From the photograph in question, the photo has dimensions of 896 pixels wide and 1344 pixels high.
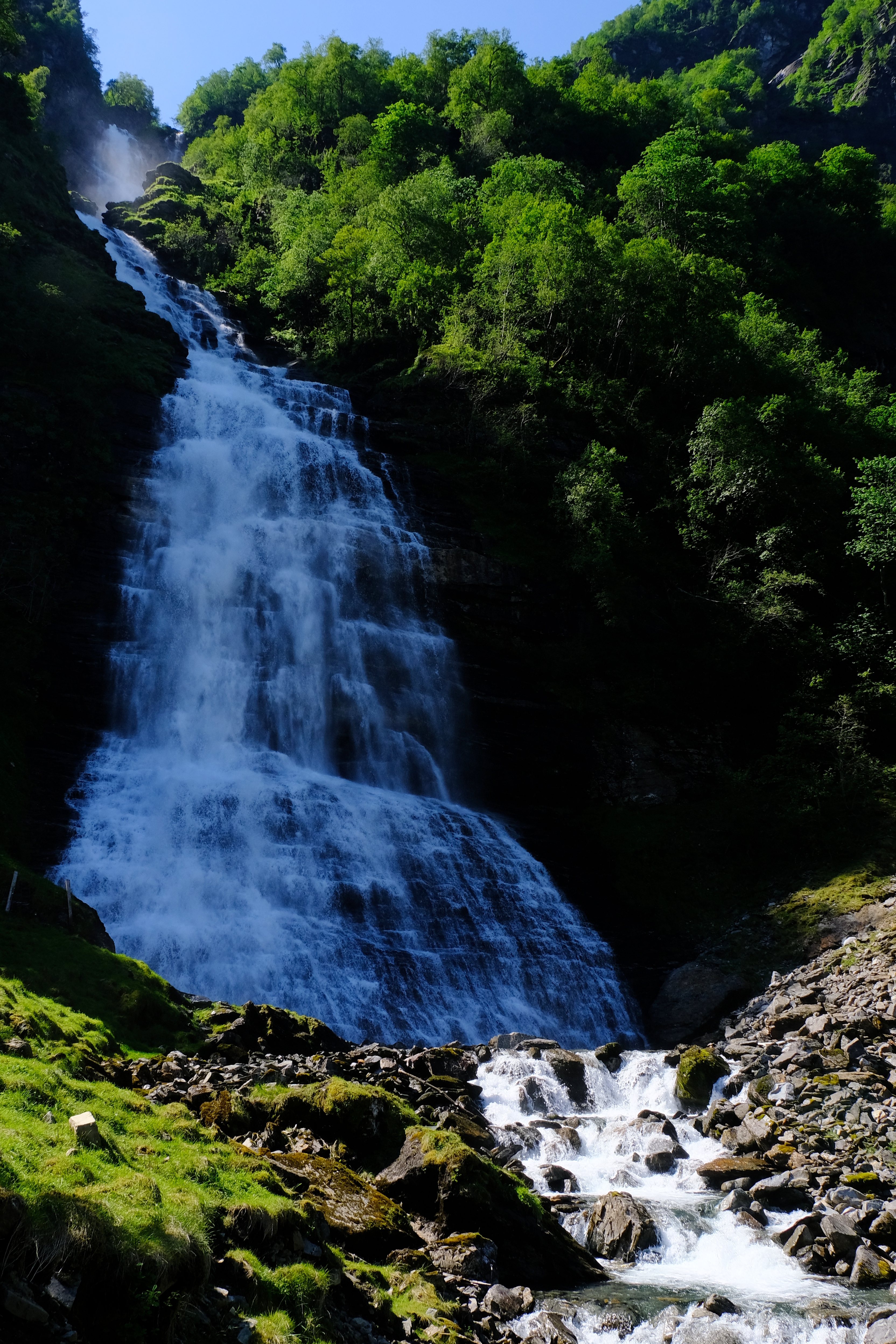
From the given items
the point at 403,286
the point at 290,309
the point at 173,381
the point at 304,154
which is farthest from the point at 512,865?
the point at 304,154

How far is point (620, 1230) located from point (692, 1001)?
11867 millimetres

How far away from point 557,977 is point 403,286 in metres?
37.2

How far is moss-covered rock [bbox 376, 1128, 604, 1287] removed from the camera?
33.2ft

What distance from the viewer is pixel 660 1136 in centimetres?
1487

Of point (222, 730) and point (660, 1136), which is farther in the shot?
point (222, 730)

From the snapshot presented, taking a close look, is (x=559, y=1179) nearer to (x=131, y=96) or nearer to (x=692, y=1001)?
(x=692, y=1001)

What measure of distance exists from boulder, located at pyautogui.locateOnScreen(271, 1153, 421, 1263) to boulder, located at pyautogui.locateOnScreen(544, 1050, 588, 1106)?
7863 mm

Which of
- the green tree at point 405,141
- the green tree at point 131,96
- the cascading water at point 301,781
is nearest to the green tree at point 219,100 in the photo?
Result: the green tree at point 131,96

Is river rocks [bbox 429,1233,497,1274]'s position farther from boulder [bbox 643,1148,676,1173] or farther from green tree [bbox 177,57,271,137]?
green tree [bbox 177,57,271,137]

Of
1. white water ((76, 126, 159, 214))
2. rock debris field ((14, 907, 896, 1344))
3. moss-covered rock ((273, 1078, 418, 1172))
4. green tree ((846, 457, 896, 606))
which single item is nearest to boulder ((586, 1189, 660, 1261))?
rock debris field ((14, 907, 896, 1344))

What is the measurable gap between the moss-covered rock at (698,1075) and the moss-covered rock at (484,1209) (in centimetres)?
661

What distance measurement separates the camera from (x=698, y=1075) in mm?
16984

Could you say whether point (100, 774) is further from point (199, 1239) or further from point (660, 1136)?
point (199, 1239)

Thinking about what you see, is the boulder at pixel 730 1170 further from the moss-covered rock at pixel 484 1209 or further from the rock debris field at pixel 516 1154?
the moss-covered rock at pixel 484 1209
